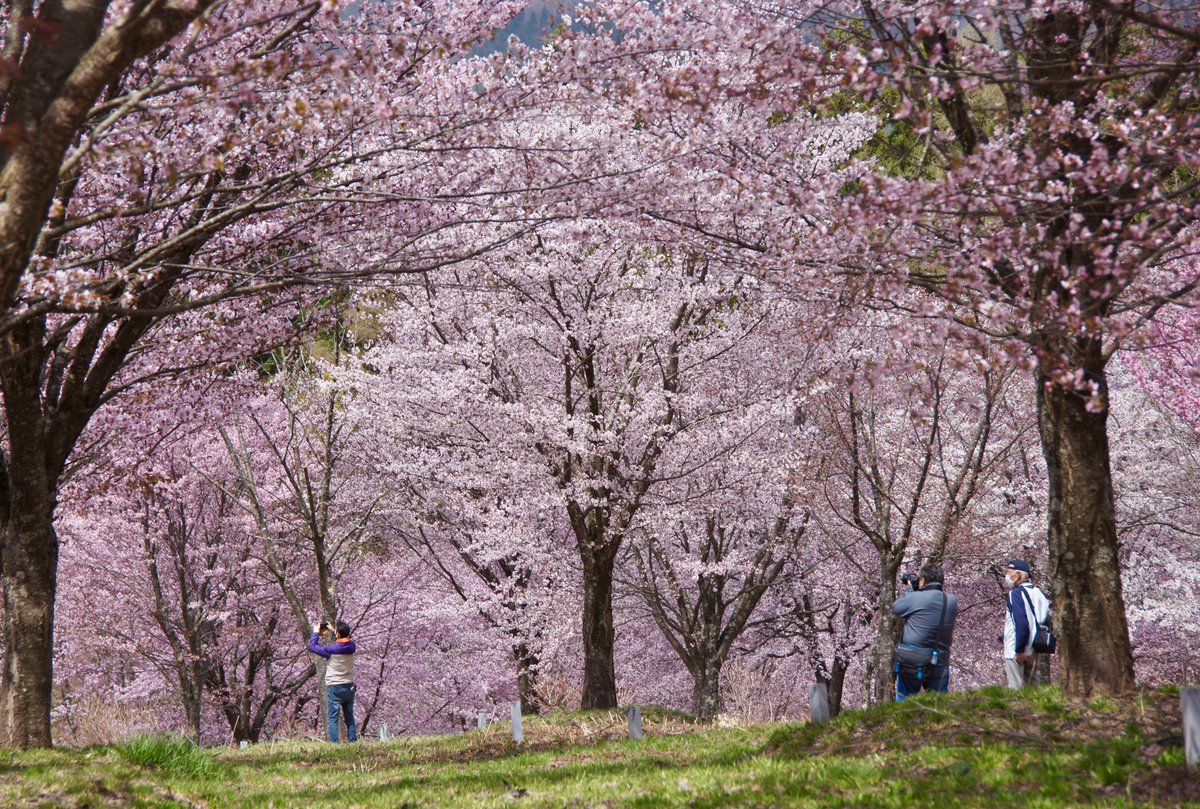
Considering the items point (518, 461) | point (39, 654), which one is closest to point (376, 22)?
point (39, 654)

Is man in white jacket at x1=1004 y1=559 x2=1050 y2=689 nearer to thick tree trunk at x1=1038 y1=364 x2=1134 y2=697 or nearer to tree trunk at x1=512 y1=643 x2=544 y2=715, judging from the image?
thick tree trunk at x1=1038 y1=364 x2=1134 y2=697

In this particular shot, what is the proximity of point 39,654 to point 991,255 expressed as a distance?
943 centimetres

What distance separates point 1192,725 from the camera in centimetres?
580

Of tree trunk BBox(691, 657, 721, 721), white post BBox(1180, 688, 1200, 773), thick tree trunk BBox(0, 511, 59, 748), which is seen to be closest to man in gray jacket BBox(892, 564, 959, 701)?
white post BBox(1180, 688, 1200, 773)

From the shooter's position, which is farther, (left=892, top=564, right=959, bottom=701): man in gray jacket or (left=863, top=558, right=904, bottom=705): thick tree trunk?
(left=863, top=558, right=904, bottom=705): thick tree trunk

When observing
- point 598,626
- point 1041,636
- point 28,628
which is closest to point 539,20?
point 28,628

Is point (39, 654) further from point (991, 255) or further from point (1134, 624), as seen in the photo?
point (1134, 624)

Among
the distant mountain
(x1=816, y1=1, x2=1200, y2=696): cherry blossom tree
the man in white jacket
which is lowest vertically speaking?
the man in white jacket

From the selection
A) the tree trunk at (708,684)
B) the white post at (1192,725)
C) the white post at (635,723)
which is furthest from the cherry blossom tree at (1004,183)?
the tree trunk at (708,684)

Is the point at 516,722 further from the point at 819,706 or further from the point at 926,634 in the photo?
the point at 926,634

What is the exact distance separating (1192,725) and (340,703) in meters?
13.4

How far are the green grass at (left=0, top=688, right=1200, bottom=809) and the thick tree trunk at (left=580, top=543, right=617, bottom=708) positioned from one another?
16.1 feet

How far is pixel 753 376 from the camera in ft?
66.5

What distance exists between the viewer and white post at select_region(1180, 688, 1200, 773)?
18.9ft
